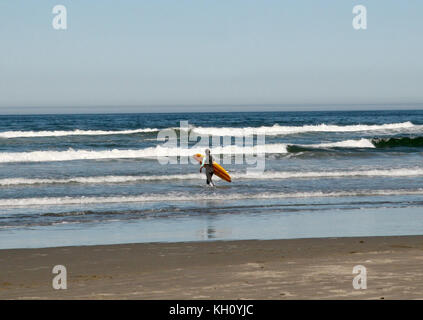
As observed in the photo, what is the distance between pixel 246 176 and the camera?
66.1 feet

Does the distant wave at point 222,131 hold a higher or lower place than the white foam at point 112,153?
higher

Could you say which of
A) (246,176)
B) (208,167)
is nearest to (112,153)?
(246,176)

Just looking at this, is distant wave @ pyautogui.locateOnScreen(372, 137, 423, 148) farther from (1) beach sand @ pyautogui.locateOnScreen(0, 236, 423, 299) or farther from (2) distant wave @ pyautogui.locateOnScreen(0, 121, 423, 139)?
(1) beach sand @ pyautogui.locateOnScreen(0, 236, 423, 299)

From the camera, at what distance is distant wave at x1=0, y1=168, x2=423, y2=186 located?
18.5 metres

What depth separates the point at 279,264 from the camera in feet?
25.3

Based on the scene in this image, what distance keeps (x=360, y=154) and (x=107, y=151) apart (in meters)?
13.1

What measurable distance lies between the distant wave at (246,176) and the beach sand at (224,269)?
384 inches

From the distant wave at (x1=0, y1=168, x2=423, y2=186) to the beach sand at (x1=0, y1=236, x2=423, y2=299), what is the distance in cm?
975

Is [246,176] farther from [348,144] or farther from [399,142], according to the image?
[399,142]

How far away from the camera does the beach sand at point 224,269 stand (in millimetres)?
6172

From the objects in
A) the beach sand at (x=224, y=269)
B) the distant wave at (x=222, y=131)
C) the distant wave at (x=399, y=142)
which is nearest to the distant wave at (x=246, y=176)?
the beach sand at (x=224, y=269)

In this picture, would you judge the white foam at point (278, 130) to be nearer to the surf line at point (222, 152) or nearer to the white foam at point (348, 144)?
the surf line at point (222, 152)
